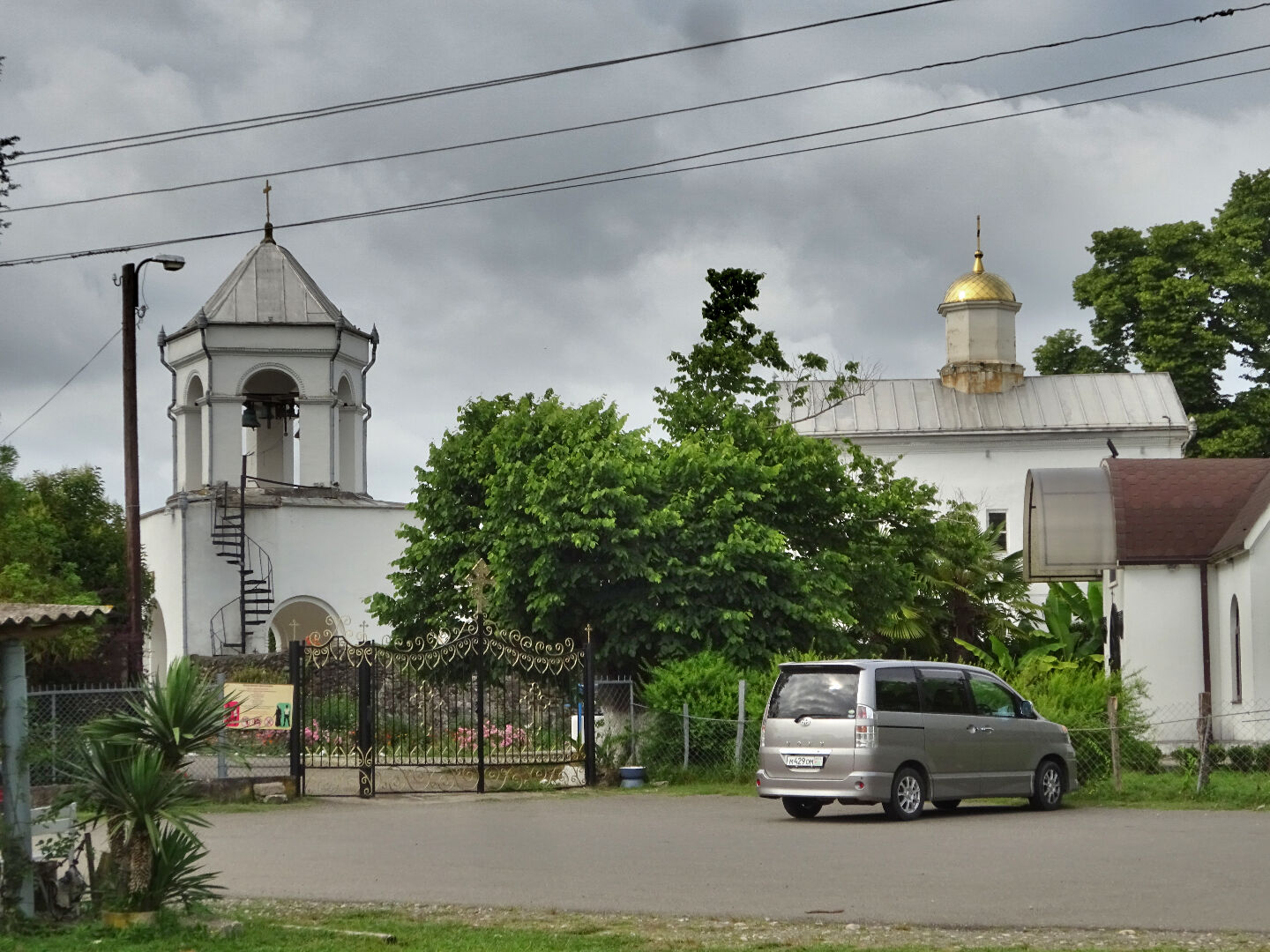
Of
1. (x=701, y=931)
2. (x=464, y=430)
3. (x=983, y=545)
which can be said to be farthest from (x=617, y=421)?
(x=701, y=931)

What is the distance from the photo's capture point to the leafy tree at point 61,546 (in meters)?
32.6

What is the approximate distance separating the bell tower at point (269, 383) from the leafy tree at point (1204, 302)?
3052cm

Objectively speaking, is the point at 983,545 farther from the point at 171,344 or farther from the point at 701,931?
the point at 701,931

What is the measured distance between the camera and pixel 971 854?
15.1 meters

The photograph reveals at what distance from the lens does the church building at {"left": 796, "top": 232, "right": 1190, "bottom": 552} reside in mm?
57188

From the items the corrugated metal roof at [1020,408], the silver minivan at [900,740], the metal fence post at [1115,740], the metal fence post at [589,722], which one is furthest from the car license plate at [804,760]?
the corrugated metal roof at [1020,408]

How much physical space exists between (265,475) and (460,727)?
39.7ft

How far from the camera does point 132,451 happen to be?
25188 millimetres

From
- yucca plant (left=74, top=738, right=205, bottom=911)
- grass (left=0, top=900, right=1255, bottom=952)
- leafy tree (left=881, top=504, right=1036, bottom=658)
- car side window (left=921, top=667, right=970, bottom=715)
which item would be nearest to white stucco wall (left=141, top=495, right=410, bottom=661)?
leafy tree (left=881, top=504, right=1036, bottom=658)

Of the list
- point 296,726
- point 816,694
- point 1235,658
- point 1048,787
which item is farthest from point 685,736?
point 1235,658

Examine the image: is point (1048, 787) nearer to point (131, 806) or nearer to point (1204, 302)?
point (131, 806)

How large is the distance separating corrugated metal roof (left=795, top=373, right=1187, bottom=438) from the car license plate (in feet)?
131

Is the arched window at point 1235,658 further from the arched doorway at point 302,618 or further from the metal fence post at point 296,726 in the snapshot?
the arched doorway at point 302,618

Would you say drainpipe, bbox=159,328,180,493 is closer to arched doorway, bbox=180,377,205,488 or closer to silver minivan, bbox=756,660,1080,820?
arched doorway, bbox=180,377,205,488
